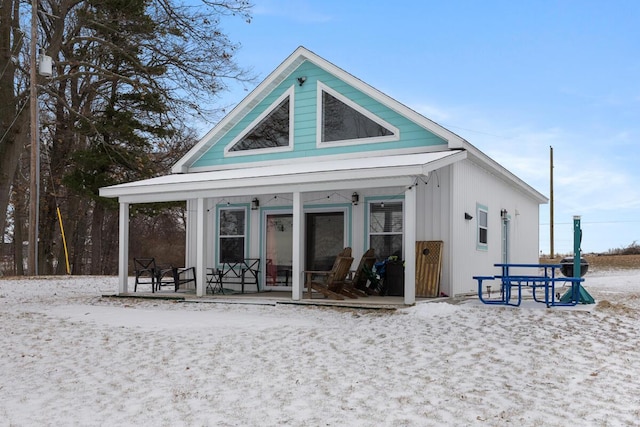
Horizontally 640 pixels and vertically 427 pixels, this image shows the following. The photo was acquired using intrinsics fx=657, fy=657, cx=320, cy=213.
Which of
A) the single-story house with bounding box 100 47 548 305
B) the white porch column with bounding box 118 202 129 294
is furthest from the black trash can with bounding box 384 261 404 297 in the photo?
the white porch column with bounding box 118 202 129 294

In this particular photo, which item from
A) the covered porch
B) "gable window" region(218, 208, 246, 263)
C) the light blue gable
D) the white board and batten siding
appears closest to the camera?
the covered porch

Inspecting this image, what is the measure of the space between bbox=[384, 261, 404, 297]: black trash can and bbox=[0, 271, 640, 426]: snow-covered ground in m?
2.19

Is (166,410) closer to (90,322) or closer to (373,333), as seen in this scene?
(373,333)

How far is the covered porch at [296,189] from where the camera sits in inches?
407

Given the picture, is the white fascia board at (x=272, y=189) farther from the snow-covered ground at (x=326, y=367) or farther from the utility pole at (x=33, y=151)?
the utility pole at (x=33, y=151)

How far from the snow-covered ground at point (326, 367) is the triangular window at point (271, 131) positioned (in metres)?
4.78

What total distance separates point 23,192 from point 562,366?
23433 mm

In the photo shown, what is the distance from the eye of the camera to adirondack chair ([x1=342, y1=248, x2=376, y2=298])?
12.0 metres

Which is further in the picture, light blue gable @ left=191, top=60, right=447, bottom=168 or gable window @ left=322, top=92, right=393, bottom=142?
gable window @ left=322, top=92, right=393, bottom=142

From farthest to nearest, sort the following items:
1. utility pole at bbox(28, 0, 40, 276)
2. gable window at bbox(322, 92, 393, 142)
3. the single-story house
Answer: utility pole at bbox(28, 0, 40, 276)
gable window at bbox(322, 92, 393, 142)
the single-story house

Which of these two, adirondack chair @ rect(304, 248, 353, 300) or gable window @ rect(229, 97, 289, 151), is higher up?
gable window @ rect(229, 97, 289, 151)

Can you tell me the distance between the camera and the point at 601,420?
5.11 meters

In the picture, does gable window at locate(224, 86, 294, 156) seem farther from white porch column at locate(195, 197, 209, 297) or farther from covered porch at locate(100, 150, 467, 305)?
white porch column at locate(195, 197, 209, 297)

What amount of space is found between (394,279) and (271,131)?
171 inches
